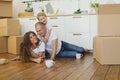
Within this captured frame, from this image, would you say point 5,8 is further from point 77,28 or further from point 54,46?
point 54,46

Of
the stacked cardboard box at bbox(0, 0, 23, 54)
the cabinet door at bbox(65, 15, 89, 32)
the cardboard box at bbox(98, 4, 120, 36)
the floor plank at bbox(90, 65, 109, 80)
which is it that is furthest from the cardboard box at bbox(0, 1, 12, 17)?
the floor plank at bbox(90, 65, 109, 80)

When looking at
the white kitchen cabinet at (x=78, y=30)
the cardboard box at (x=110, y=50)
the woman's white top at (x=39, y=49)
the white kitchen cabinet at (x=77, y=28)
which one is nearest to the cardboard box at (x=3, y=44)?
the white kitchen cabinet at (x=77, y=28)

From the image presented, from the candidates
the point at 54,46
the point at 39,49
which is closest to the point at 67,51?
the point at 54,46

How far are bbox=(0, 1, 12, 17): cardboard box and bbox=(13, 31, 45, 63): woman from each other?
72.2 inches

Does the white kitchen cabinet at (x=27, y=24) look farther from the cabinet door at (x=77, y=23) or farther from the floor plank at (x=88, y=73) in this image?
the floor plank at (x=88, y=73)

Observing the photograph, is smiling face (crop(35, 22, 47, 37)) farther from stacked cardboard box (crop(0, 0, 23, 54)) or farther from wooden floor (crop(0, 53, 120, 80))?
stacked cardboard box (crop(0, 0, 23, 54))

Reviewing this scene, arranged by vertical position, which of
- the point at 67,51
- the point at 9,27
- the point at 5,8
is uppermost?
the point at 5,8

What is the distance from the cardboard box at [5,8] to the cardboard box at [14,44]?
62 centimetres

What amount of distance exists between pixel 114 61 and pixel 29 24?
2635 mm

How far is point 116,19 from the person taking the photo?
3555 mm

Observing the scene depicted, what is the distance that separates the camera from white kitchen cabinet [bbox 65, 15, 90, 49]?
16.5 feet

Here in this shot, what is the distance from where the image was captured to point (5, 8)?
17.7 feet

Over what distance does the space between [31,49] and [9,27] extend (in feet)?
5.05

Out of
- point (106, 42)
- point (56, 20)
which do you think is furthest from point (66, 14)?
point (106, 42)
